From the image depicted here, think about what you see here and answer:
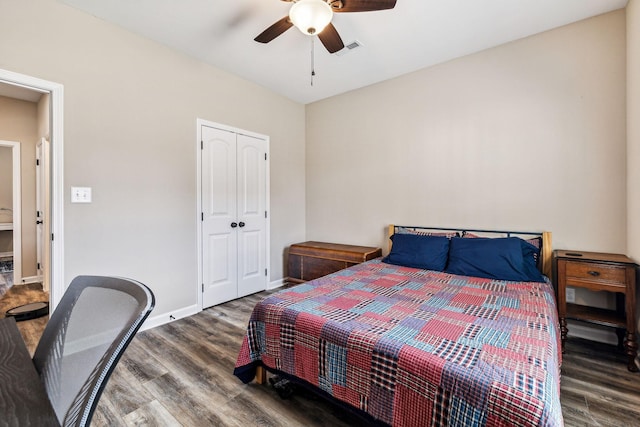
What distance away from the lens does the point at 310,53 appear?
303cm

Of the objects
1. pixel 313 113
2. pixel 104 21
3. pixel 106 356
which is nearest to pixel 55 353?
pixel 106 356

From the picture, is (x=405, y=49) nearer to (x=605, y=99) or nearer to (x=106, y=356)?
(x=605, y=99)

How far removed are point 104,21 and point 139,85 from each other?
1.73 feet

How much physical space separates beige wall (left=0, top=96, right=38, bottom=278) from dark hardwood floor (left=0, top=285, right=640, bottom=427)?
242 cm

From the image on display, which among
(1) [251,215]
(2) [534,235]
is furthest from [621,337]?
(1) [251,215]

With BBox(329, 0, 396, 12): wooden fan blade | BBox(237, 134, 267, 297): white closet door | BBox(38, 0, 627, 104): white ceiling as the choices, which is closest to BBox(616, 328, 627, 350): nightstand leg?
BBox(38, 0, 627, 104): white ceiling

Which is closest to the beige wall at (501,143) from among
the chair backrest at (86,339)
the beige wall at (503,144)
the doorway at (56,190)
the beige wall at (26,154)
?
the beige wall at (503,144)

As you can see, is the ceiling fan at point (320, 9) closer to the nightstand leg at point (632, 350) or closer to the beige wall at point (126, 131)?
the beige wall at point (126, 131)

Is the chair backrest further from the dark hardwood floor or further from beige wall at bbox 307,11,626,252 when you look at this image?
beige wall at bbox 307,11,626,252

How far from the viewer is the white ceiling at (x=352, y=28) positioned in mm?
2309

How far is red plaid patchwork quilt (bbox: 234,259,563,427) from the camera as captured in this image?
1.07 metres

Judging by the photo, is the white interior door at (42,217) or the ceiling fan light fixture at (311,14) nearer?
the ceiling fan light fixture at (311,14)

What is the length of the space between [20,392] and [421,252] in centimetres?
278

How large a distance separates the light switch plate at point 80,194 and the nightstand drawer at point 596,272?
3922mm
